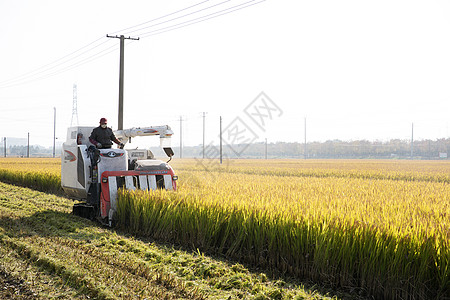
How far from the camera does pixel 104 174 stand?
9.27 m

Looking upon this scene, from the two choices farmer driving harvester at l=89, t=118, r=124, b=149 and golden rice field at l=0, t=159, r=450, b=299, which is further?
farmer driving harvester at l=89, t=118, r=124, b=149

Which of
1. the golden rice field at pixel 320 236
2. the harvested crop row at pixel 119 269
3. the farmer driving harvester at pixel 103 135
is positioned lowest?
the harvested crop row at pixel 119 269

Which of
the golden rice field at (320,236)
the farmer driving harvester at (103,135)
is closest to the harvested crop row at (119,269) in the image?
the golden rice field at (320,236)

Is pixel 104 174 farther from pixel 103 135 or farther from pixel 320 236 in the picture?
pixel 320 236

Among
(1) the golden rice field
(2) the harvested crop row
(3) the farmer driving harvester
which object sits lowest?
(2) the harvested crop row

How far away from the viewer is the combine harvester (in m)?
9.35

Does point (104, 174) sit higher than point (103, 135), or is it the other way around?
point (103, 135)

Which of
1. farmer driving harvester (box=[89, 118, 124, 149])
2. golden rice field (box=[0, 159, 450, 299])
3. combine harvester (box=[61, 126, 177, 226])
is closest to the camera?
golden rice field (box=[0, 159, 450, 299])

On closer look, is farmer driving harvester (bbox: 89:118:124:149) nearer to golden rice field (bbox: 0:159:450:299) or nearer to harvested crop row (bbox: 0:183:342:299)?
golden rice field (bbox: 0:159:450:299)

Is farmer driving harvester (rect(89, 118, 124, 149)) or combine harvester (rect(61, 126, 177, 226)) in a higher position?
farmer driving harvester (rect(89, 118, 124, 149))

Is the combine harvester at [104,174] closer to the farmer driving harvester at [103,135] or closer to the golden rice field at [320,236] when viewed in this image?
the farmer driving harvester at [103,135]

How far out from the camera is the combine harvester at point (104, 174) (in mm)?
9352

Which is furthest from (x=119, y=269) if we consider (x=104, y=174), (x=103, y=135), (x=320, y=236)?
(x=103, y=135)

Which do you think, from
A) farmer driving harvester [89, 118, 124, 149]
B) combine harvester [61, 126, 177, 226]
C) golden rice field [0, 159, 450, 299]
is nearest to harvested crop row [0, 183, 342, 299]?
golden rice field [0, 159, 450, 299]
